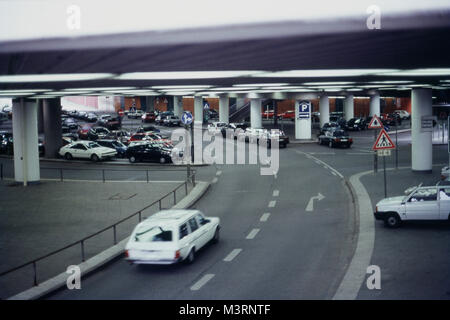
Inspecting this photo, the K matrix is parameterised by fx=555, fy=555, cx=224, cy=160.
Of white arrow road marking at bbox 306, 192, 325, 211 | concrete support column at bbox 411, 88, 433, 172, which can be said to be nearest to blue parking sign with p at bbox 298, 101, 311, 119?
concrete support column at bbox 411, 88, 433, 172

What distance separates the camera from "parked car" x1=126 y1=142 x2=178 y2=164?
37.4 m

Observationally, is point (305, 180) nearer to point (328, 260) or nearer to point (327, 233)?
point (327, 233)

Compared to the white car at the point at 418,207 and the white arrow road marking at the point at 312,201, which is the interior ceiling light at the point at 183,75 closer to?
the white car at the point at 418,207

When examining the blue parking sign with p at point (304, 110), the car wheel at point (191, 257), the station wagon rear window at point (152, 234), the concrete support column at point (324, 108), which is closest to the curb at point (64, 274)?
the station wagon rear window at point (152, 234)

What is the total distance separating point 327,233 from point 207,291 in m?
6.64

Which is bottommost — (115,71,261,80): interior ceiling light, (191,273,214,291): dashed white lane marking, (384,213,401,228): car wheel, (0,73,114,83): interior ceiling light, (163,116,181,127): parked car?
(191,273,214,291): dashed white lane marking

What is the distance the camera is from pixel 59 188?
2842cm

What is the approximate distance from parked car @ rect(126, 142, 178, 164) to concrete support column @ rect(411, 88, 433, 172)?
15.9m

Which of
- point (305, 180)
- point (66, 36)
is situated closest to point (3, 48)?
point (66, 36)

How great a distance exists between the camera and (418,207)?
17359 mm

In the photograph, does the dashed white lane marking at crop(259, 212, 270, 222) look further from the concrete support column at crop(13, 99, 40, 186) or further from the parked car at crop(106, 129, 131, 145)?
the parked car at crop(106, 129, 131, 145)

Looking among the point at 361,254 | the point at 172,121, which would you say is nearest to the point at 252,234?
the point at 361,254

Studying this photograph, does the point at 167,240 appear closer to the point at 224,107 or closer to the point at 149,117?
the point at 224,107

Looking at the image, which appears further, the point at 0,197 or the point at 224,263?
the point at 0,197
